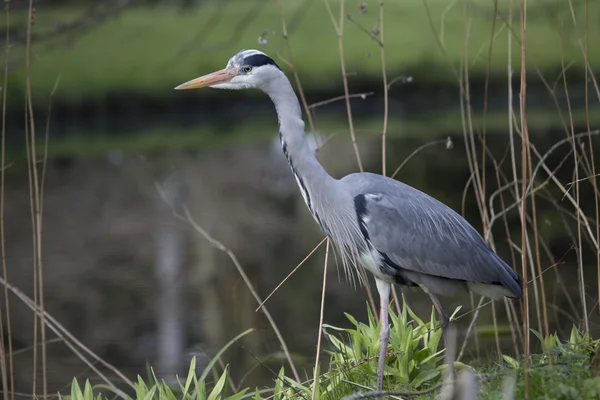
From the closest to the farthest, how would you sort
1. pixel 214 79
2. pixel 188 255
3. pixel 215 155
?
1. pixel 214 79
2. pixel 188 255
3. pixel 215 155

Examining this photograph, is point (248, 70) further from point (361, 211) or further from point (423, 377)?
point (423, 377)

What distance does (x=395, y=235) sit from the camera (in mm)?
3633

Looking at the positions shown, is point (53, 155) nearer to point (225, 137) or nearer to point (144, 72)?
point (225, 137)

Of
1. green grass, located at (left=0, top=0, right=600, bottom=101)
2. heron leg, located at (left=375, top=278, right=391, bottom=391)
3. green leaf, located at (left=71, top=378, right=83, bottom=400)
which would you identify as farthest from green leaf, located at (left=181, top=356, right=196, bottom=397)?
green grass, located at (left=0, top=0, right=600, bottom=101)

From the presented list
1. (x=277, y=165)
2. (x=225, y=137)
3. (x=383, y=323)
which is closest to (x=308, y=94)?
(x=225, y=137)

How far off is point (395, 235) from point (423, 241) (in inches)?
4.5

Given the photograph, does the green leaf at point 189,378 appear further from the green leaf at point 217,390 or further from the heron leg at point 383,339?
the heron leg at point 383,339

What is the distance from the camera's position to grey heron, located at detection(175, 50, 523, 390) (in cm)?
358

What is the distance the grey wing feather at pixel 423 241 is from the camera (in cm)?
361

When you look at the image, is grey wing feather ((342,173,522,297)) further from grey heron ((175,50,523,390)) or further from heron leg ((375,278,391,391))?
heron leg ((375,278,391,391))

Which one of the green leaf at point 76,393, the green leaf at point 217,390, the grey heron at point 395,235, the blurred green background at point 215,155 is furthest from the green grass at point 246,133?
the green leaf at point 76,393

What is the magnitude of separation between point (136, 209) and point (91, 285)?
9.88ft

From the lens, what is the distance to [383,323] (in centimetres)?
356

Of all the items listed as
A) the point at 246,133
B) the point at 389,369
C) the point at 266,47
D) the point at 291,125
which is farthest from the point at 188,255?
the point at 266,47
